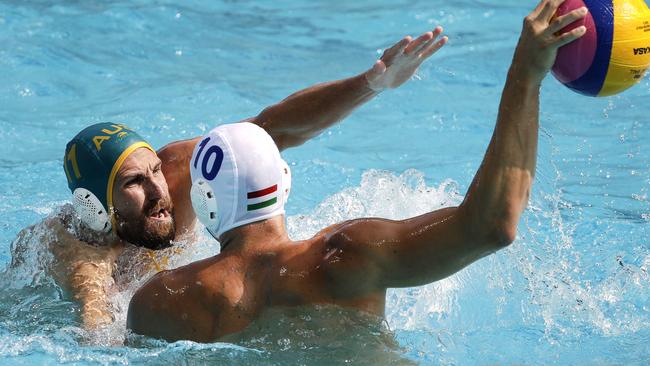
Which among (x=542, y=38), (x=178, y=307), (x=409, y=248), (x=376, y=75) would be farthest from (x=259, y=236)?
(x=376, y=75)

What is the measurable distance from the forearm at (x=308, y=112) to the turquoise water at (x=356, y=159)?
69cm

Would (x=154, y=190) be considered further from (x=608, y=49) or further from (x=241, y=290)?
(x=608, y=49)

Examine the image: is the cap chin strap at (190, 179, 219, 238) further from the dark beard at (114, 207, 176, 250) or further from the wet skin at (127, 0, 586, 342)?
the dark beard at (114, 207, 176, 250)

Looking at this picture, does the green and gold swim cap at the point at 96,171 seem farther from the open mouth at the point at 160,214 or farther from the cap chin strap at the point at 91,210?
the open mouth at the point at 160,214

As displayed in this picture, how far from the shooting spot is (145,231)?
448cm

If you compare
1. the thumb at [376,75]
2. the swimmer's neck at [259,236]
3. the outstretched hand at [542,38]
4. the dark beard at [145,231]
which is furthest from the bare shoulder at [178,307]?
the thumb at [376,75]

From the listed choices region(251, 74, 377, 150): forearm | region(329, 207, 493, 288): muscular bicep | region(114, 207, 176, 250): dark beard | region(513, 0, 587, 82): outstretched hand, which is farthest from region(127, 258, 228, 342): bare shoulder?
region(251, 74, 377, 150): forearm

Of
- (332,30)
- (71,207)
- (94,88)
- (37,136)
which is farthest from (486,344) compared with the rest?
(332,30)

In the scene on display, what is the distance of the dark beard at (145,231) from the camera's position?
4469 millimetres

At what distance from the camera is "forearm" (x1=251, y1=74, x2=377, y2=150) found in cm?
482

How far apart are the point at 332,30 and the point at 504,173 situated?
6.45 meters

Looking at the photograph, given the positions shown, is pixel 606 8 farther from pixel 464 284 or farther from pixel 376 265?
pixel 464 284

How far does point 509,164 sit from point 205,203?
109cm

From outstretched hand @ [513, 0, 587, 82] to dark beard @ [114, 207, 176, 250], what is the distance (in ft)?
7.34
